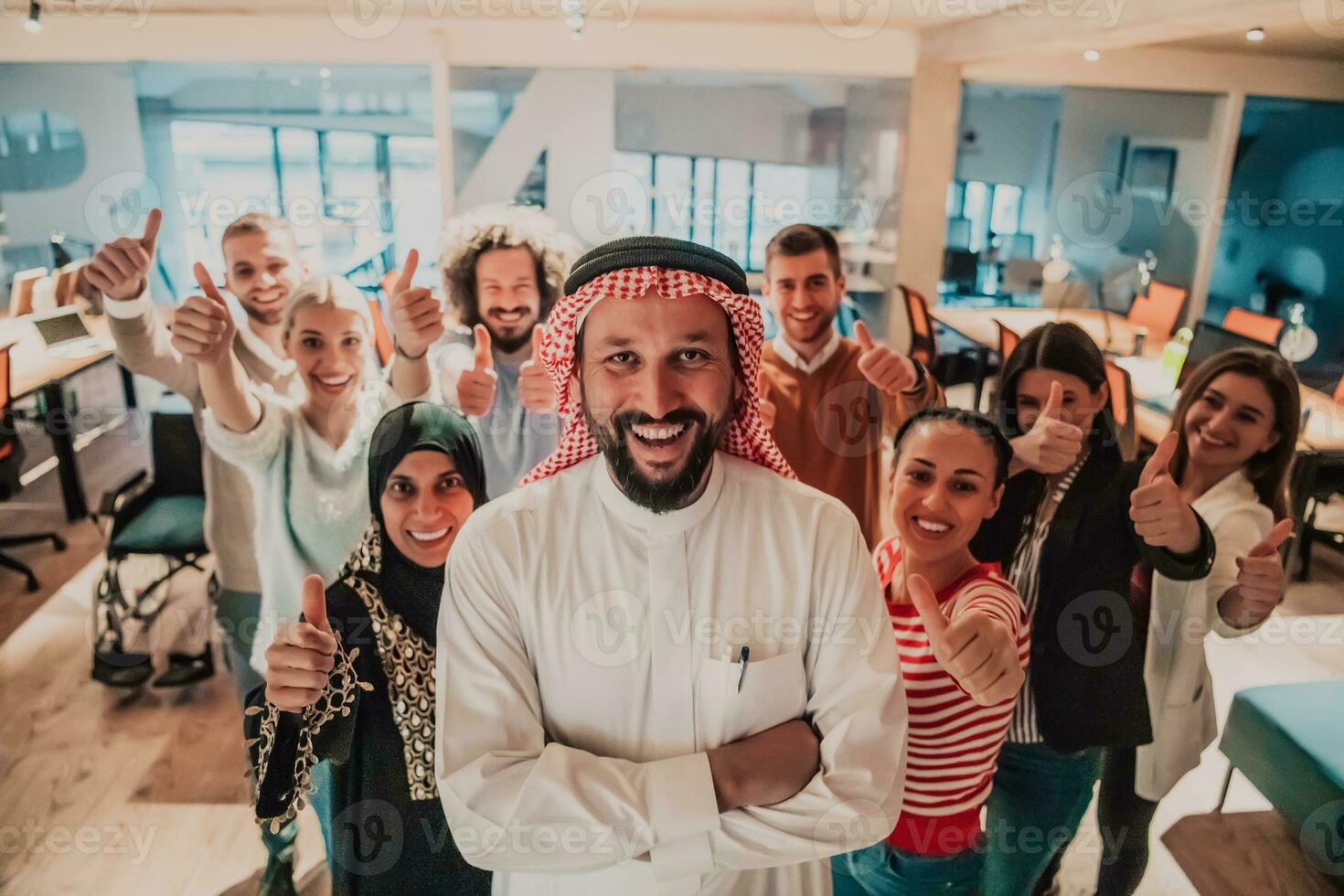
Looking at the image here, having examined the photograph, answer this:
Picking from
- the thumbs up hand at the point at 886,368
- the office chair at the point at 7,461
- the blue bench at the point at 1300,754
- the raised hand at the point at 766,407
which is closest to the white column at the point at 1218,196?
the blue bench at the point at 1300,754

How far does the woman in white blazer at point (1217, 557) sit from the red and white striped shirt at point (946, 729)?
1.69ft

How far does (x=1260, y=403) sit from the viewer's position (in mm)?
1835

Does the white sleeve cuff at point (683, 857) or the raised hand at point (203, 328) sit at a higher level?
the raised hand at point (203, 328)

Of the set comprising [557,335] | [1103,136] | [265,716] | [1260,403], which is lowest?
[265,716]

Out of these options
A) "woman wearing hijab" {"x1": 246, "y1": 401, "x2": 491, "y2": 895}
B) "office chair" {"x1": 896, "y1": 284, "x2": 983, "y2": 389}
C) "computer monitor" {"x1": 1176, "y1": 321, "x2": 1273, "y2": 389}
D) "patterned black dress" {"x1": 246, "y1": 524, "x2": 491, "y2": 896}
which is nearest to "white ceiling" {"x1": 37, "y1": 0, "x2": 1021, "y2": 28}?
"office chair" {"x1": 896, "y1": 284, "x2": 983, "y2": 389}

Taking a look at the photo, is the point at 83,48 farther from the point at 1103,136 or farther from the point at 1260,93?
the point at 1260,93

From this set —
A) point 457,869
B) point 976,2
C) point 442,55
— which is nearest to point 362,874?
point 457,869

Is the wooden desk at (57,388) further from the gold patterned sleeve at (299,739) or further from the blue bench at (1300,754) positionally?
the blue bench at (1300,754)

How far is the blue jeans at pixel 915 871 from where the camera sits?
4.91ft

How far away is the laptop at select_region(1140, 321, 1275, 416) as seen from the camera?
3.63 metres

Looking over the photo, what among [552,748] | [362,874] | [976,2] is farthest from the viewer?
[976,2]

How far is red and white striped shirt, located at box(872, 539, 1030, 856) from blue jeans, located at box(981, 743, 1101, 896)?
0.28 metres

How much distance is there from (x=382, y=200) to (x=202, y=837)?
5219 mm

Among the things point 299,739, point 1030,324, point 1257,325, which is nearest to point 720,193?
point 1030,324
